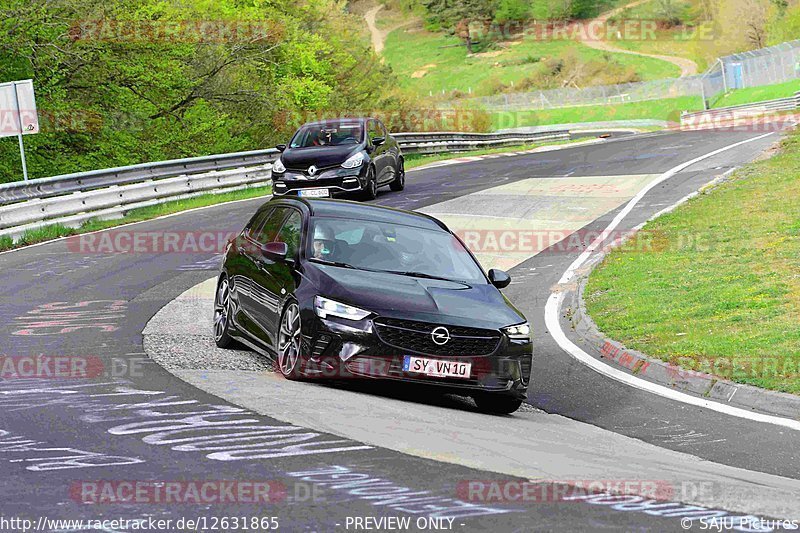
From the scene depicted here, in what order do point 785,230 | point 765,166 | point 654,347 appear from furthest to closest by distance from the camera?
point 765,166, point 785,230, point 654,347

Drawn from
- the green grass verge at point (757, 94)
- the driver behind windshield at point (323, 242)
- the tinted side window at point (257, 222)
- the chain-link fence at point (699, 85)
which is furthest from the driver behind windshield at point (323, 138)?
the chain-link fence at point (699, 85)

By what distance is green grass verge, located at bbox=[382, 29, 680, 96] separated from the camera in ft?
447

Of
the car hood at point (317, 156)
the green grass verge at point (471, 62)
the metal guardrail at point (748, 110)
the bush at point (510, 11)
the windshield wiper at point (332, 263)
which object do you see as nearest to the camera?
the windshield wiper at point (332, 263)

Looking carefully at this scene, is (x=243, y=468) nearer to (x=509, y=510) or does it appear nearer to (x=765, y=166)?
(x=509, y=510)

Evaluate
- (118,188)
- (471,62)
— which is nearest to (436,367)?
(118,188)

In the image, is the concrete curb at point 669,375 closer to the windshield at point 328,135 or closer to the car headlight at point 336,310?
the car headlight at point 336,310

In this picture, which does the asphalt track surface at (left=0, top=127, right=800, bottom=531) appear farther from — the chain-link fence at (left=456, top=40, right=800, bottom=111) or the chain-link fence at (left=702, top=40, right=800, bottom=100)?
the chain-link fence at (left=456, top=40, right=800, bottom=111)

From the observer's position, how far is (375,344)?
29.0 ft

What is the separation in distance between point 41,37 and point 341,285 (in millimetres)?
27351

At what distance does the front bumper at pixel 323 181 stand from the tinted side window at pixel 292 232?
1260 centimetres

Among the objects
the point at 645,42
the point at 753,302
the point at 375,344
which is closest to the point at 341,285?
the point at 375,344

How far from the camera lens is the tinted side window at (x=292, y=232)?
1031 centimetres

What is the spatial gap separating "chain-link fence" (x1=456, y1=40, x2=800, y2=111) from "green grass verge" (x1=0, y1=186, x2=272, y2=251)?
56.8 m

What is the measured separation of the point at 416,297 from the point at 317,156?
15.0 meters
